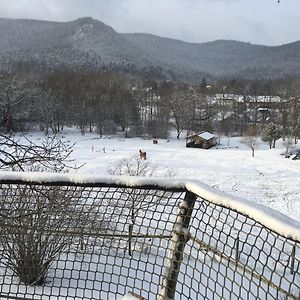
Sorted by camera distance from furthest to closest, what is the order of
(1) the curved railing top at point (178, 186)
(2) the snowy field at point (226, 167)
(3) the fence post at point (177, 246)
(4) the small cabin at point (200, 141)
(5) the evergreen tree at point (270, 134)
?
(4) the small cabin at point (200, 141) < (5) the evergreen tree at point (270, 134) < (2) the snowy field at point (226, 167) < (3) the fence post at point (177, 246) < (1) the curved railing top at point (178, 186)

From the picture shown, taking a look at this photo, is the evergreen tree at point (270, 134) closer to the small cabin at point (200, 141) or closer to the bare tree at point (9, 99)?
the small cabin at point (200, 141)

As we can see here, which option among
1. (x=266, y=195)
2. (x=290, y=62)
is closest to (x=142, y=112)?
(x=266, y=195)

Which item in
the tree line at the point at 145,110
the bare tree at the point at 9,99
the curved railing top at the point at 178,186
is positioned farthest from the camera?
the tree line at the point at 145,110

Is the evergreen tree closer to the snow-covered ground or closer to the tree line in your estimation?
the snow-covered ground

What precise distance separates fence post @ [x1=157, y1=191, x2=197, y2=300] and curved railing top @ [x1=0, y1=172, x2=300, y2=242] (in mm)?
96

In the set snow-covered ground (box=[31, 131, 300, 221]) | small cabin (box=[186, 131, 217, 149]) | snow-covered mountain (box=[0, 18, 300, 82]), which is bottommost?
small cabin (box=[186, 131, 217, 149])

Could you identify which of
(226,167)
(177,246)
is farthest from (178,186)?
(226,167)

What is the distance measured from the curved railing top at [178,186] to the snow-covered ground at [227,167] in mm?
21369

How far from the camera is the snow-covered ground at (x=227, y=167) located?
26.5 meters

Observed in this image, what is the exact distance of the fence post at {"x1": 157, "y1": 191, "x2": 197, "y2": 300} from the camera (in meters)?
2.28

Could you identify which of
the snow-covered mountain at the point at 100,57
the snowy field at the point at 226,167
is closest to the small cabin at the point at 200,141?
the snowy field at the point at 226,167

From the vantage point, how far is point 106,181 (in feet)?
7.75

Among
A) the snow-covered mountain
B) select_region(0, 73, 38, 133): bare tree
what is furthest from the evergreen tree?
the snow-covered mountain

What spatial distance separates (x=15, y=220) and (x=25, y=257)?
4.51 meters
